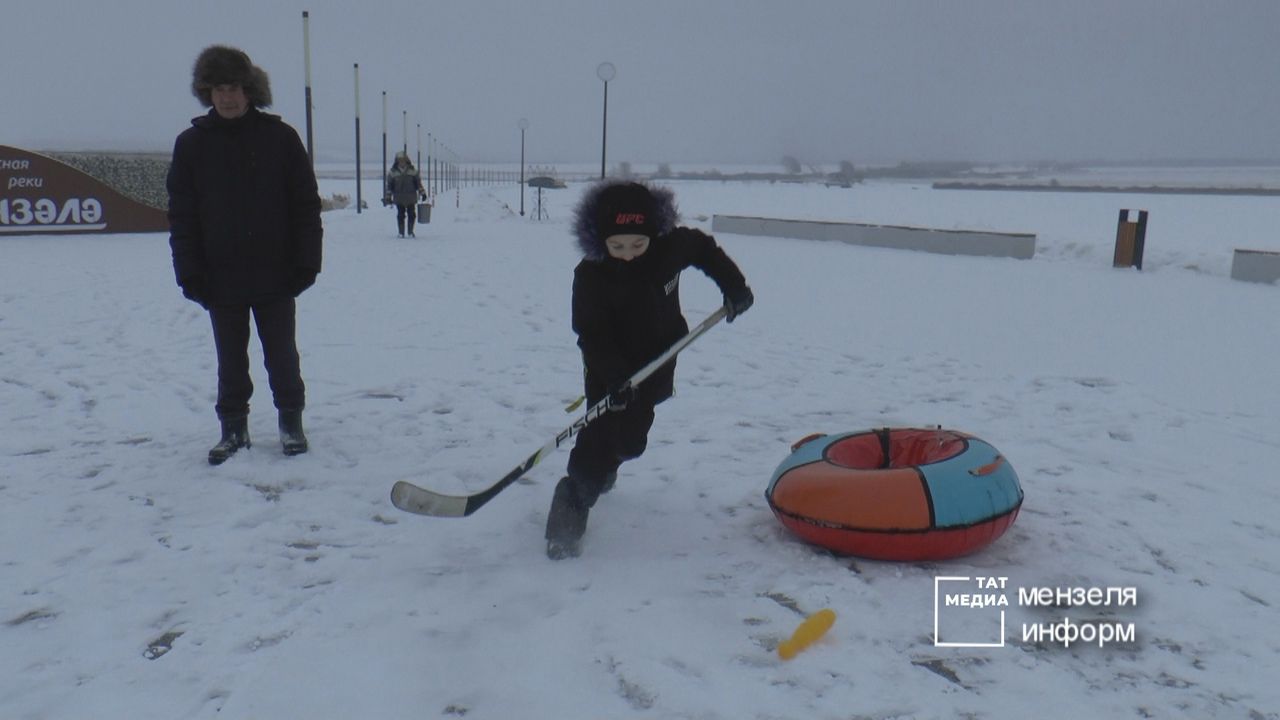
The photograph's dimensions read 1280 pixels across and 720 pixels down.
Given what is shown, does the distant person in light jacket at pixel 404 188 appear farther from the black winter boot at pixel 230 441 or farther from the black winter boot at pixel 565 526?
the black winter boot at pixel 565 526

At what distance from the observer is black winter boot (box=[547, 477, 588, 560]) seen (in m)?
3.67

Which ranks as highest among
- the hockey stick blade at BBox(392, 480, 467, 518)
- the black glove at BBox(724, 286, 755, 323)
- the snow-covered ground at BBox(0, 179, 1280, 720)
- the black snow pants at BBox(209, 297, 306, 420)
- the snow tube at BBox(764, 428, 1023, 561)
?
the black glove at BBox(724, 286, 755, 323)

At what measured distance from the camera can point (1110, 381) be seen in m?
6.89

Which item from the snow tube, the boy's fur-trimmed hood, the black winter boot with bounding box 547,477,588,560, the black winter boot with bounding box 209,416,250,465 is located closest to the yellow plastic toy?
the snow tube

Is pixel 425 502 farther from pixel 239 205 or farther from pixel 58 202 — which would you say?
pixel 58 202

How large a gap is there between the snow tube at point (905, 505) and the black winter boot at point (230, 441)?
8.93ft

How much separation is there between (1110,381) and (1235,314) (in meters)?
4.66

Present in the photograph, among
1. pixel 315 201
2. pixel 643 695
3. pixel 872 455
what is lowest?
pixel 643 695

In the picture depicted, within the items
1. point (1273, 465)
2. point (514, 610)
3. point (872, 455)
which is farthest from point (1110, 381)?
point (514, 610)

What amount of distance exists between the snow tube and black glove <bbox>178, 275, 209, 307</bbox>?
280 cm

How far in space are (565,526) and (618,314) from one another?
0.87 metres

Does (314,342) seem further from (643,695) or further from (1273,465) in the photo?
(1273,465)

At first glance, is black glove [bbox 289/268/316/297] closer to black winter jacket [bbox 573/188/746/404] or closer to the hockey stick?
the hockey stick

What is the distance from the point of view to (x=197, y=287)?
437 centimetres
